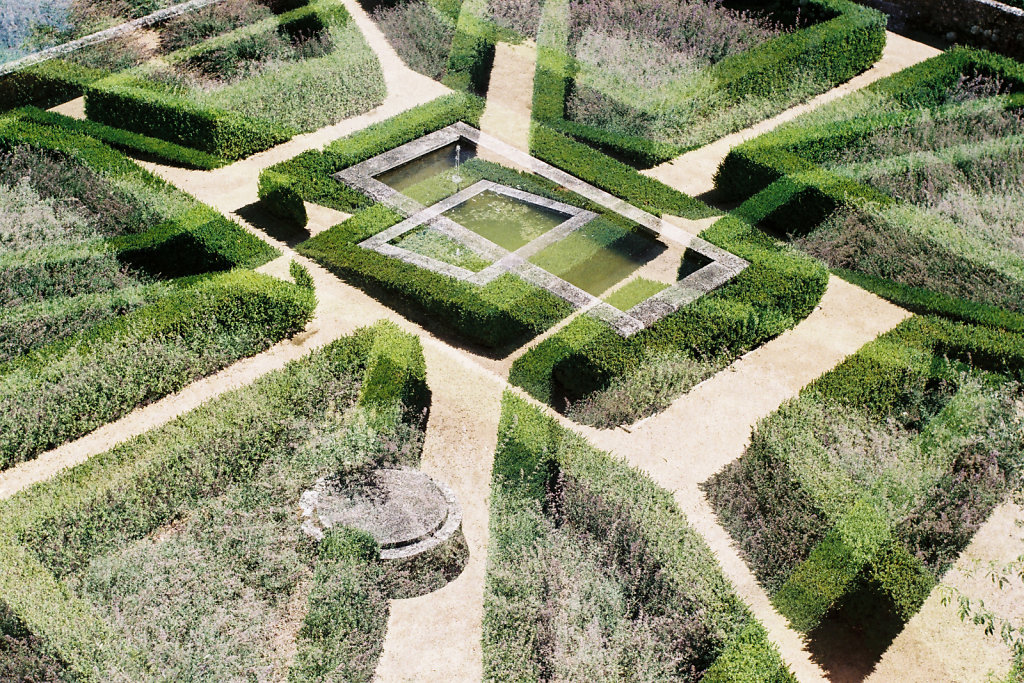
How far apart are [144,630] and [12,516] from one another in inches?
82.2

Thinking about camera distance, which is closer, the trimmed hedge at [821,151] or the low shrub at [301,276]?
the low shrub at [301,276]

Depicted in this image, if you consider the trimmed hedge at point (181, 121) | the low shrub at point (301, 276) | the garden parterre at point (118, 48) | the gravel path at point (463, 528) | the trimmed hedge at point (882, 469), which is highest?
the garden parterre at point (118, 48)

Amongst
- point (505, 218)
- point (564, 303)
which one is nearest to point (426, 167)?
point (505, 218)

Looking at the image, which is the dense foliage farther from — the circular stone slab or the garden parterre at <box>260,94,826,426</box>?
the circular stone slab

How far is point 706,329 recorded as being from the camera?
1304 cm

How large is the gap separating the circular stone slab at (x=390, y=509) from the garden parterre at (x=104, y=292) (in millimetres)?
2990

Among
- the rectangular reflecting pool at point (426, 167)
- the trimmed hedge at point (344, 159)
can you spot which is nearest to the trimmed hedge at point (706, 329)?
the rectangular reflecting pool at point (426, 167)

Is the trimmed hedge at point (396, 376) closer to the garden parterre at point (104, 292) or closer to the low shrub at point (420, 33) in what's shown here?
the garden parterre at point (104, 292)

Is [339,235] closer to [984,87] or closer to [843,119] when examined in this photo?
[843,119]

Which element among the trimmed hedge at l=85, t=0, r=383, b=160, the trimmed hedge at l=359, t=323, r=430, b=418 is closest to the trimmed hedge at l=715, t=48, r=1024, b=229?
the trimmed hedge at l=359, t=323, r=430, b=418

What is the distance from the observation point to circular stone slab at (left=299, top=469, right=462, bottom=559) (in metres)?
10.2

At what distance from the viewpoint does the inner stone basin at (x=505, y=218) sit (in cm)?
1534

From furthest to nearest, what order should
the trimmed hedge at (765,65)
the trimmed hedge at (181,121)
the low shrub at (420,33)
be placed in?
the low shrub at (420,33) → the trimmed hedge at (765,65) → the trimmed hedge at (181,121)

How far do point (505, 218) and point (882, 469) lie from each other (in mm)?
7385
